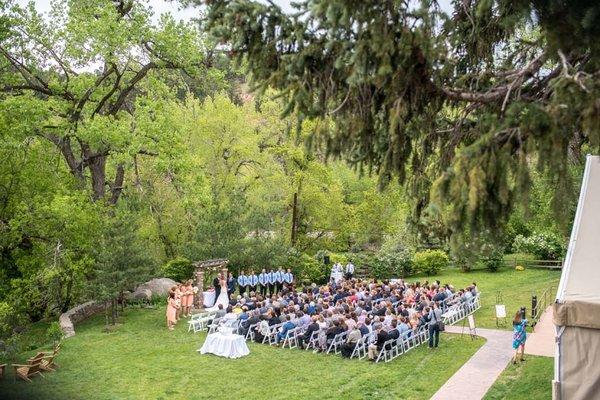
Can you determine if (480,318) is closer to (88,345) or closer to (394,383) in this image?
(394,383)

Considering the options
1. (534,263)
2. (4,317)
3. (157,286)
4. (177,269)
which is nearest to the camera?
(4,317)

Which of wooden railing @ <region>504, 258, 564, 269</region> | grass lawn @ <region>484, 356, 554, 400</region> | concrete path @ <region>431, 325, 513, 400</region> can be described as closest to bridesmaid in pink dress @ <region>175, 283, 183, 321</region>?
concrete path @ <region>431, 325, 513, 400</region>

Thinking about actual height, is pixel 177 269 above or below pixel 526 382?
above

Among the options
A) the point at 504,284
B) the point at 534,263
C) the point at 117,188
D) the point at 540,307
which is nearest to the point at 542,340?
the point at 540,307

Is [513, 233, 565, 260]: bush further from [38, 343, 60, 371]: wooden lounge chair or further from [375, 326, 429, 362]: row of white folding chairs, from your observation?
[38, 343, 60, 371]: wooden lounge chair

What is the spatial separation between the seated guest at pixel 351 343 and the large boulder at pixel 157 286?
12.9m

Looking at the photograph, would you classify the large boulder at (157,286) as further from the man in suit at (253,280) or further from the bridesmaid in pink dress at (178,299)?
the bridesmaid in pink dress at (178,299)

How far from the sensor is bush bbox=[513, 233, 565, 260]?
34.5 metres

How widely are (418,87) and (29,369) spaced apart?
44.1 feet

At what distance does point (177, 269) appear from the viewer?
30625 mm

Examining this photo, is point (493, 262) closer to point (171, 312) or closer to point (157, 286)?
point (157, 286)

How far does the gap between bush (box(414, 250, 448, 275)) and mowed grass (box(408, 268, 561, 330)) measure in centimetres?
53

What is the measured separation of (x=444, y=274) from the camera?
34.7m

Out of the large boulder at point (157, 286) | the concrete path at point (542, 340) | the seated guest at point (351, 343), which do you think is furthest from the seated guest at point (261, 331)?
the large boulder at point (157, 286)
